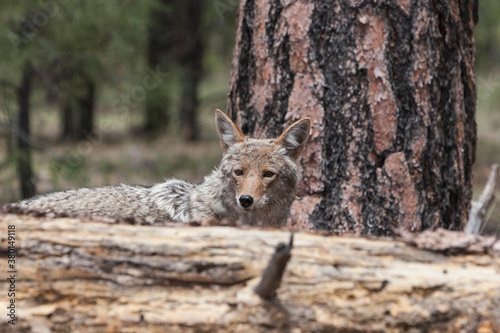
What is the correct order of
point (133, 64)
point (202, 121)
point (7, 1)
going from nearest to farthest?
1. point (7, 1)
2. point (133, 64)
3. point (202, 121)

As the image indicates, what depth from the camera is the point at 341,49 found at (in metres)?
4.36

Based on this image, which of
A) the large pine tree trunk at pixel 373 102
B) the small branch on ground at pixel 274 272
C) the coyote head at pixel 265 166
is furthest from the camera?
the large pine tree trunk at pixel 373 102

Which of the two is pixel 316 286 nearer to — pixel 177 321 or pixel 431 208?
pixel 177 321

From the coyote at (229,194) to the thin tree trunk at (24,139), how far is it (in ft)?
12.1

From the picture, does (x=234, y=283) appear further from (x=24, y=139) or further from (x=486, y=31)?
(x=486, y=31)

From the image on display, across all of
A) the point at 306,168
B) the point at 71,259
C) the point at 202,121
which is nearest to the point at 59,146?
the point at 202,121

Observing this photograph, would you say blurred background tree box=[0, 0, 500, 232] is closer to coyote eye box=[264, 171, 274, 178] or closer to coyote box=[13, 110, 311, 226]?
coyote box=[13, 110, 311, 226]

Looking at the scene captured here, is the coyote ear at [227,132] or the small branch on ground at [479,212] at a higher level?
the coyote ear at [227,132]

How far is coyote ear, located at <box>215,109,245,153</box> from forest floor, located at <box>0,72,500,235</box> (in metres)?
2.68

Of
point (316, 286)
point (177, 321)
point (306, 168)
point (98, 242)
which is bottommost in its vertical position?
point (177, 321)

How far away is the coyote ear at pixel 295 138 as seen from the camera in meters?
4.25

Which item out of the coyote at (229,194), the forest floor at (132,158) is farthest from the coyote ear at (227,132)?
the forest floor at (132,158)

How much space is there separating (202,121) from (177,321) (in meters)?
14.3

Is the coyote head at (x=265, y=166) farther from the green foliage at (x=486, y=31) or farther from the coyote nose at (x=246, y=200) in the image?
the green foliage at (x=486, y=31)
